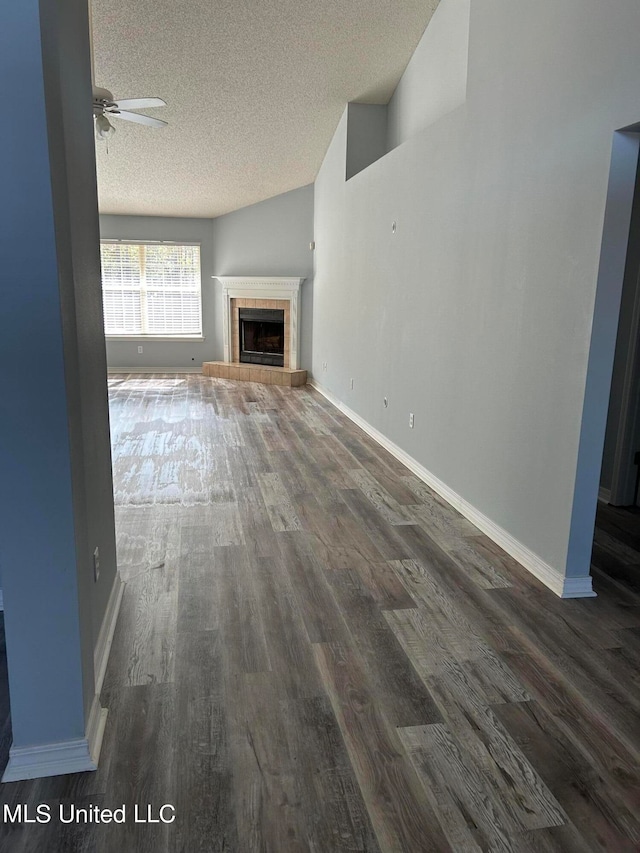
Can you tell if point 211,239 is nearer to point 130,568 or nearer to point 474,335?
point 474,335

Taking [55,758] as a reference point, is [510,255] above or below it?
above

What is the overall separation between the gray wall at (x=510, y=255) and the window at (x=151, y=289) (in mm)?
5257

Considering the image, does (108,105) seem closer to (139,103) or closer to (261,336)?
(139,103)

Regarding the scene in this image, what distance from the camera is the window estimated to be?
378 inches

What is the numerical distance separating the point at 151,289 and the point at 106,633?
823 cm

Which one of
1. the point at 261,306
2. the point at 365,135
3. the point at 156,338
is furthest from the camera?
the point at 156,338

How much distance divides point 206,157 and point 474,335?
482 cm

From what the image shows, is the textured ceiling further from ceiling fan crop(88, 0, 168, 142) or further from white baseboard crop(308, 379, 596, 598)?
white baseboard crop(308, 379, 596, 598)

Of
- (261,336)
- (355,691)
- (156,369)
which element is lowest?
(355,691)

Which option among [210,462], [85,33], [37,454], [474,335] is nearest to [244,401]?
[210,462]

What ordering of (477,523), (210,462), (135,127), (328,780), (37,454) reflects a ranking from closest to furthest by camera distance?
(37,454), (328,780), (477,523), (210,462), (135,127)

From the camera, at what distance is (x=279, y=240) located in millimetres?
9188

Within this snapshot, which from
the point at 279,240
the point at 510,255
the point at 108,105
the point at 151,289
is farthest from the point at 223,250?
the point at 510,255

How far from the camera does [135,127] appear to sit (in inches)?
235
